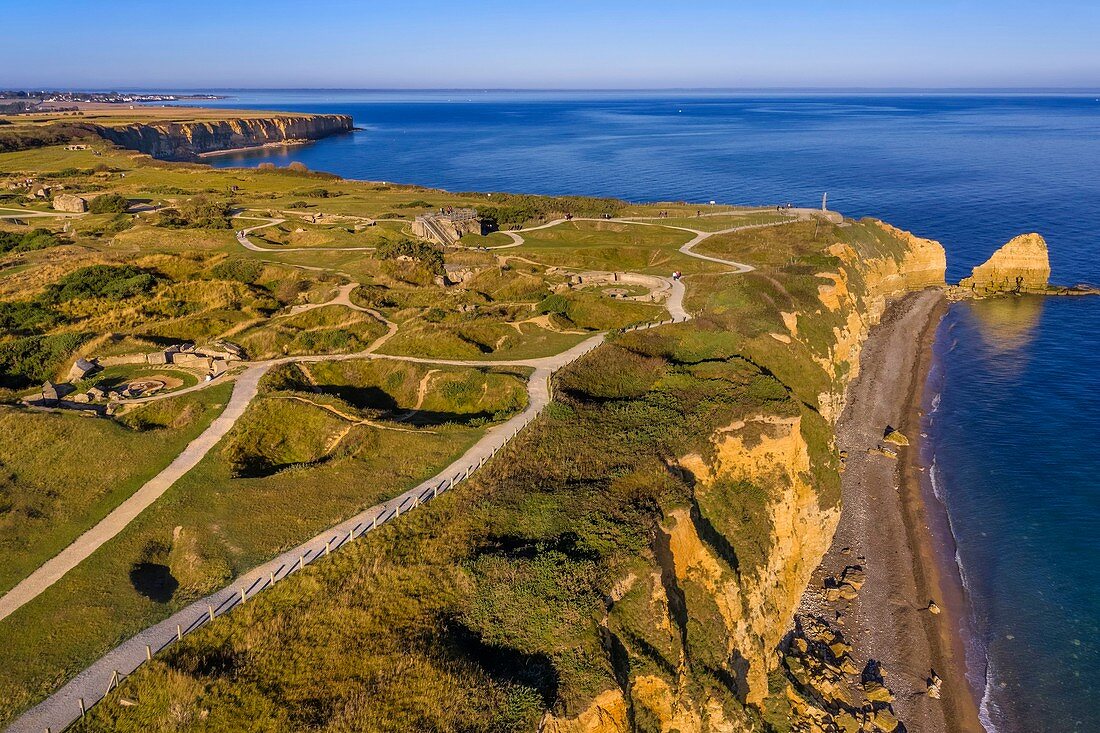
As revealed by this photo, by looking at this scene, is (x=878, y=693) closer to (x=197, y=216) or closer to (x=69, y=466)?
(x=69, y=466)

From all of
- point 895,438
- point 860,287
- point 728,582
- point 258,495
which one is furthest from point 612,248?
point 258,495

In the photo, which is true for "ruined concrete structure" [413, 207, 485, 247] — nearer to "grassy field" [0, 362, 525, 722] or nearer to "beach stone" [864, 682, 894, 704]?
"grassy field" [0, 362, 525, 722]

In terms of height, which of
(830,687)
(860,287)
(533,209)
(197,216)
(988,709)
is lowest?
(988,709)

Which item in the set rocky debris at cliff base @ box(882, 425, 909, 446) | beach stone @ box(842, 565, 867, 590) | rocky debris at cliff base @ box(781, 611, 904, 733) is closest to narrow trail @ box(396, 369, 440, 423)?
rocky debris at cliff base @ box(781, 611, 904, 733)

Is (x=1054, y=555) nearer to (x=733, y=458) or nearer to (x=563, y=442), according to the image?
(x=733, y=458)

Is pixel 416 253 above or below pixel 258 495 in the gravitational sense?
above

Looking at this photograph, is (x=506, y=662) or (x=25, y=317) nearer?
(x=506, y=662)

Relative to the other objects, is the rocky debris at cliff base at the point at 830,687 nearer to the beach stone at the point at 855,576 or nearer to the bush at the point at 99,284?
the beach stone at the point at 855,576
